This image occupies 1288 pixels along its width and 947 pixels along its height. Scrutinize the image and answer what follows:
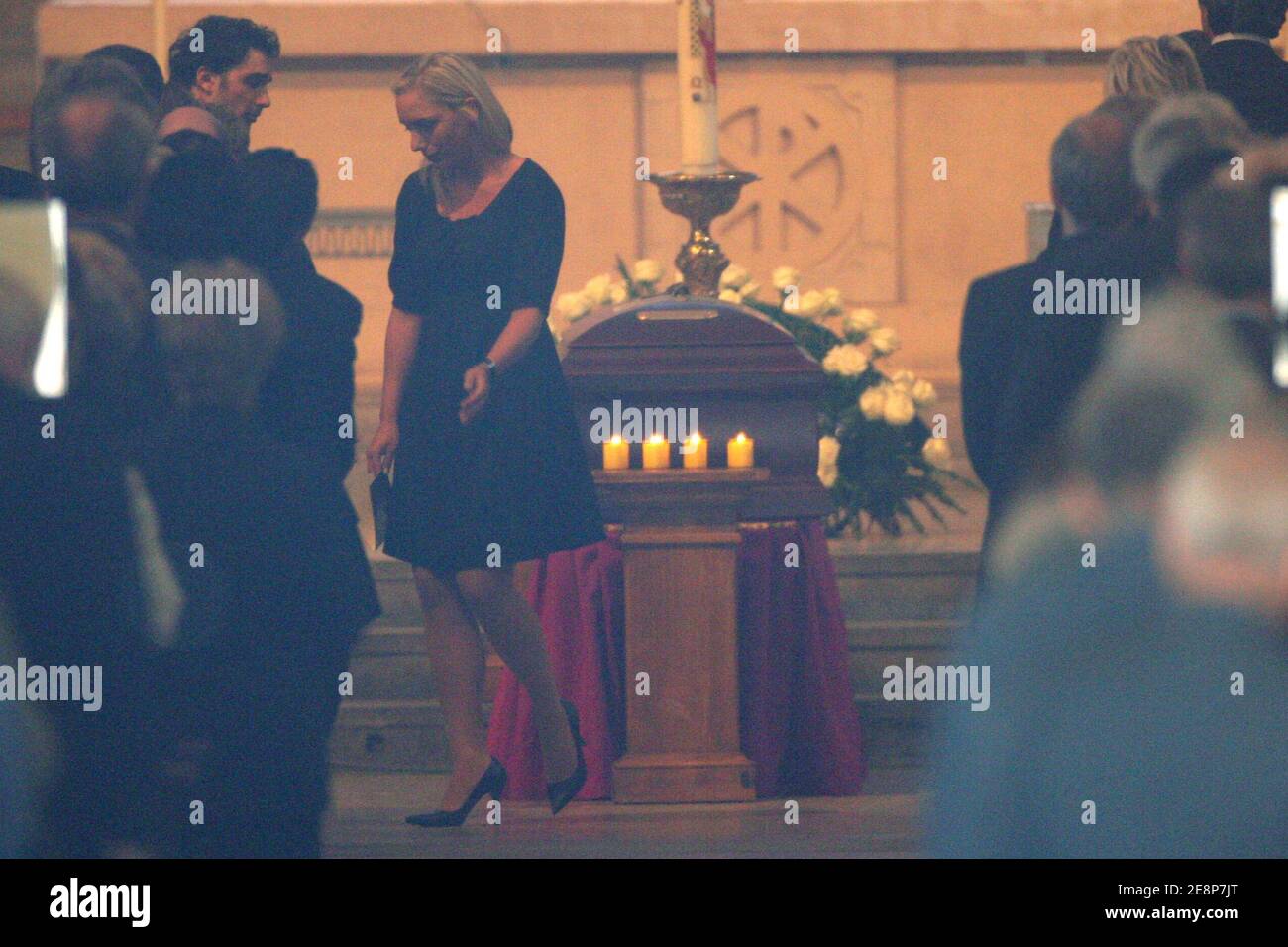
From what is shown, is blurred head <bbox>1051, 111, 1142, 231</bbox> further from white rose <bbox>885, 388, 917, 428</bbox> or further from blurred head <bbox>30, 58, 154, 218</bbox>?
blurred head <bbox>30, 58, 154, 218</bbox>

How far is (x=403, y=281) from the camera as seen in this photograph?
14.8 ft

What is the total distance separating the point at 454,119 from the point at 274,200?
23.5 inches

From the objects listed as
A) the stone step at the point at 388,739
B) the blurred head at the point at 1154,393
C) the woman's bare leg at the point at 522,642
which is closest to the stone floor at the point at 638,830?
the woman's bare leg at the point at 522,642

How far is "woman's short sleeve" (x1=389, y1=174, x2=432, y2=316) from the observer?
450cm

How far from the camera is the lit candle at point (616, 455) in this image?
4.81 metres

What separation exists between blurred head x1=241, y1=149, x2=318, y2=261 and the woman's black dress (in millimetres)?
407

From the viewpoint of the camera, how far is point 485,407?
4449 mm

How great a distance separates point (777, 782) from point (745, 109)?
3.33 m

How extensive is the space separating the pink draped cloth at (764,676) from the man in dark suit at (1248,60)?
1.31 meters

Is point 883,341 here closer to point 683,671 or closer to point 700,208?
point 700,208

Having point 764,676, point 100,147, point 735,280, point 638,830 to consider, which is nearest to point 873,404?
point 735,280

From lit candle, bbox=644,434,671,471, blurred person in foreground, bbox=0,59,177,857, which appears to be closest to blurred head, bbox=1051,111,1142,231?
lit candle, bbox=644,434,671,471

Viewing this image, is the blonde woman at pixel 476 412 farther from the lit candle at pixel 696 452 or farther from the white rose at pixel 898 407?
the white rose at pixel 898 407
